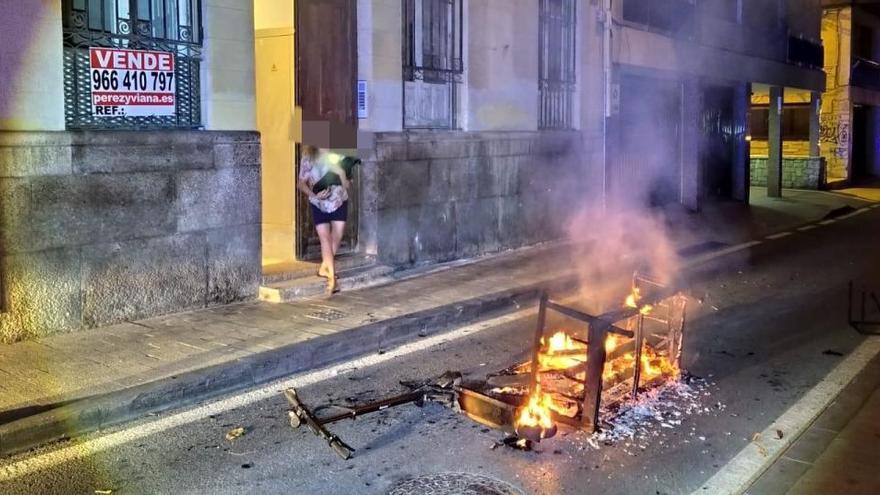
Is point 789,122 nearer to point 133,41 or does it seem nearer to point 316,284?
point 316,284

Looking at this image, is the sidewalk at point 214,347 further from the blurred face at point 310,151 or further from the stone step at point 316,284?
the blurred face at point 310,151

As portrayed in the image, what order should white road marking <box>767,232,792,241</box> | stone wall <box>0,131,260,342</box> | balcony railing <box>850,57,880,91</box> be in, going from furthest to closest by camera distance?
balcony railing <box>850,57,880,91</box> → white road marking <box>767,232,792,241</box> → stone wall <box>0,131,260,342</box>

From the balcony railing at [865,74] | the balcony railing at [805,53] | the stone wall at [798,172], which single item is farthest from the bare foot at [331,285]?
the balcony railing at [865,74]

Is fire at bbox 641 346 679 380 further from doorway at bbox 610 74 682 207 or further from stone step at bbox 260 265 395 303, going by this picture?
doorway at bbox 610 74 682 207

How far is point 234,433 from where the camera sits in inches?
196

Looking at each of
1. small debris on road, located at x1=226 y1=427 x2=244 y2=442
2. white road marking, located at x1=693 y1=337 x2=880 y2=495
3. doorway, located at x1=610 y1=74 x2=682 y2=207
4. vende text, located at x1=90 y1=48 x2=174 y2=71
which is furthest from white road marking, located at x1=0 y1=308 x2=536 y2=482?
doorway, located at x1=610 y1=74 x2=682 y2=207

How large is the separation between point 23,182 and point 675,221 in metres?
12.0

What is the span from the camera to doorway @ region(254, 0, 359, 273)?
8953 millimetres

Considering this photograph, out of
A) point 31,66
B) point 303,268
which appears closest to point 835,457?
point 303,268

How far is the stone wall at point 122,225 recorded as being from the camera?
21.2 ft

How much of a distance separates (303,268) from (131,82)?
2.61m

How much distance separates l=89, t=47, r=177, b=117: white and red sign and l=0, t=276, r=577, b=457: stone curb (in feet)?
8.30

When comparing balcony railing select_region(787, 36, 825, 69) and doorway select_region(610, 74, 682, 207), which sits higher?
balcony railing select_region(787, 36, 825, 69)

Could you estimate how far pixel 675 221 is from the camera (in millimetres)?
15820
